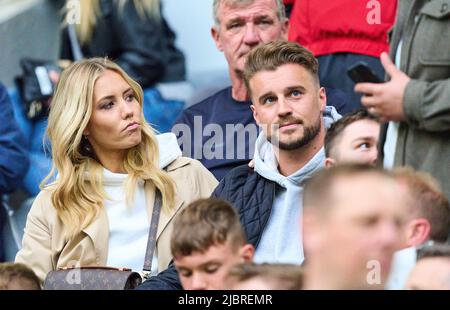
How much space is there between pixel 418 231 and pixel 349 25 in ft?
5.96

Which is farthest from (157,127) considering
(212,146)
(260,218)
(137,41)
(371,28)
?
(260,218)

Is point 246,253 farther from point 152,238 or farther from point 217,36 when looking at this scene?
point 217,36

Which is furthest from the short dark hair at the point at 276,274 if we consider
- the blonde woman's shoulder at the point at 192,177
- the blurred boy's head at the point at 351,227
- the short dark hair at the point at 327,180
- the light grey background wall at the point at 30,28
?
the light grey background wall at the point at 30,28

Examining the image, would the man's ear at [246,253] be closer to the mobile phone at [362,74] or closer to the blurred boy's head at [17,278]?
the mobile phone at [362,74]

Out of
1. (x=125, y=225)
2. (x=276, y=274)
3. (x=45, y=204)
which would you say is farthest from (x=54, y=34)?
(x=276, y=274)

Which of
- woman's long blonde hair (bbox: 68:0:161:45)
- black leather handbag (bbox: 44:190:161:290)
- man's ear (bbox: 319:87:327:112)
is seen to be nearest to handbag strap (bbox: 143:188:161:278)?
black leather handbag (bbox: 44:190:161:290)

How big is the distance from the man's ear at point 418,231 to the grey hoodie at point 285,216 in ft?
2.39

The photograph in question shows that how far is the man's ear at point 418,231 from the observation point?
4.15 m

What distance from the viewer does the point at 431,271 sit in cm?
395

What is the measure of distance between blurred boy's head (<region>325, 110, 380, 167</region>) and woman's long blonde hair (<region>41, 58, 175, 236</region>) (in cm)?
84

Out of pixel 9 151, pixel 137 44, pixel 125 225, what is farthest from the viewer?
pixel 137 44

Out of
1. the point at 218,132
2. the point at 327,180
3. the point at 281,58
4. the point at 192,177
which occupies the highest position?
the point at 281,58

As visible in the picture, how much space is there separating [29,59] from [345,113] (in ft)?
7.69
